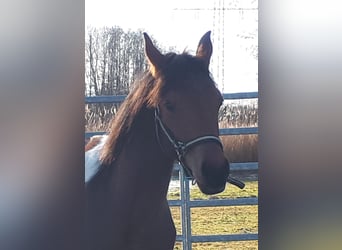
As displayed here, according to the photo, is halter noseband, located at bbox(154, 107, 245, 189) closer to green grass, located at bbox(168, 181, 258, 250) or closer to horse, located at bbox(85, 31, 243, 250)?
horse, located at bbox(85, 31, 243, 250)

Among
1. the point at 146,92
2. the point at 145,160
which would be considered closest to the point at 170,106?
the point at 146,92

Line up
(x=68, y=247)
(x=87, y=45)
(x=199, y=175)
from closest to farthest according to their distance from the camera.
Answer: (x=199, y=175) < (x=87, y=45) < (x=68, y=247)

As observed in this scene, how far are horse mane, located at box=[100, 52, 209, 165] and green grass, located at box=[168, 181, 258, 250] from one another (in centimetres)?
28

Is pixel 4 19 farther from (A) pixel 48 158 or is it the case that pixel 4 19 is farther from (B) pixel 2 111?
(A) pixel 48 158

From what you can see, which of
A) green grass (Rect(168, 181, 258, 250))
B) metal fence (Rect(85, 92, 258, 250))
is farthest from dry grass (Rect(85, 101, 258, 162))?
green grass (Rect(168, 181, 258, 250))

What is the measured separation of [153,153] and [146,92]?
0.73 feet

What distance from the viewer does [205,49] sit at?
2.03 m

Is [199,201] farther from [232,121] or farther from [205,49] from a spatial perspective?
[205,49]

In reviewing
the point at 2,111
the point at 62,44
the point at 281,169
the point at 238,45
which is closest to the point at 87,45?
the point at 62,44

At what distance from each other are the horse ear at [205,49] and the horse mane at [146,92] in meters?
0.03

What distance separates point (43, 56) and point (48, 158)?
0.38 metres

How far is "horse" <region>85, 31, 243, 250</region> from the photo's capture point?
1936 mm

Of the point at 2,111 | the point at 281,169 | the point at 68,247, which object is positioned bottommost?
the point at 68,247

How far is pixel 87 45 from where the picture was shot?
81.4 inches
